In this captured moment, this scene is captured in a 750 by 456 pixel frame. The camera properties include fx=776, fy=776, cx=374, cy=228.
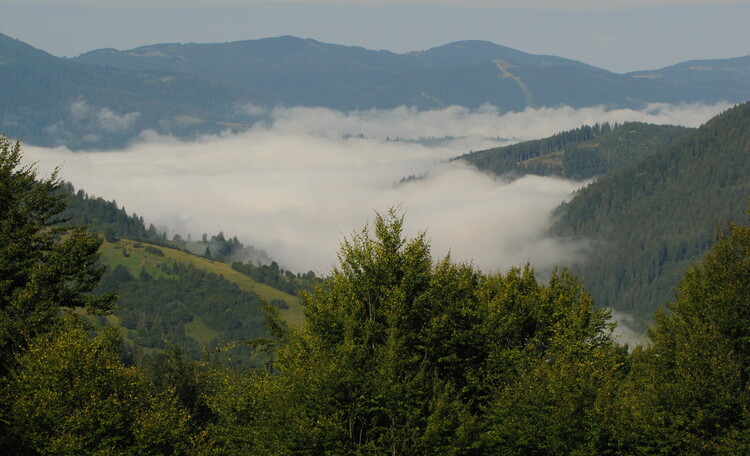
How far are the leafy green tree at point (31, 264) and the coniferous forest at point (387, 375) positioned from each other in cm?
12

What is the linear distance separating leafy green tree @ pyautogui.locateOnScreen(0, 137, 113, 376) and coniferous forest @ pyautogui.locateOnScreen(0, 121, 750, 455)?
12 centimetres

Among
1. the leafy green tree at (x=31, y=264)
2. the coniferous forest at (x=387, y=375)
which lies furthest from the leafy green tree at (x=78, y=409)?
the leafy green tree at (x=31, y=264)

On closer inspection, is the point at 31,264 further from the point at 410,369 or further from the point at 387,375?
the point at 410,369

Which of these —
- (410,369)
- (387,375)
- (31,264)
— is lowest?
(410,369)

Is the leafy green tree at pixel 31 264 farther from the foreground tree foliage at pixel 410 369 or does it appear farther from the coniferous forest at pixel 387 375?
the foreground tree foliage at pixel 410 369

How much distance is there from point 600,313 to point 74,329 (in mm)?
37246

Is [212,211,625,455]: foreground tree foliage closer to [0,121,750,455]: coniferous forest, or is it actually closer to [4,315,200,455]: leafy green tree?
[0,121,750,455]: coniferous forest

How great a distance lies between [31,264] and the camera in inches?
1903

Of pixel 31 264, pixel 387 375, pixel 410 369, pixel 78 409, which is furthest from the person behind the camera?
pixel 31 264

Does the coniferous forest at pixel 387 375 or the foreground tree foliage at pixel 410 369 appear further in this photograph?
the foreground tree foliage at pixel 410 369

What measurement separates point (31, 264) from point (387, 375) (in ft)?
79.4

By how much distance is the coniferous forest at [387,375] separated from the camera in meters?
38.3

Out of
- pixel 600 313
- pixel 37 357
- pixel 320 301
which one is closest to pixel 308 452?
pixel 320 301

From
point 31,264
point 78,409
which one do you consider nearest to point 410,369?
point 78,409
